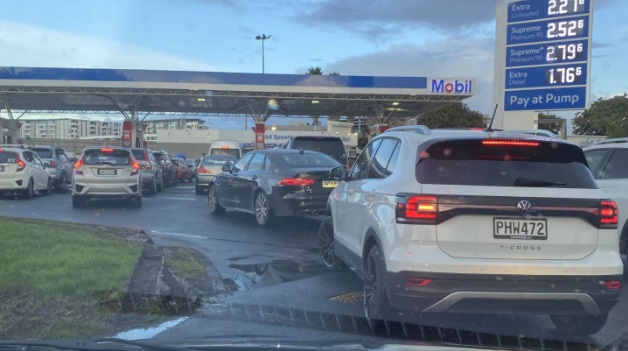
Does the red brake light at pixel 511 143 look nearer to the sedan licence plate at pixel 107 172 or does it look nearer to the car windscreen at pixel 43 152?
the sedan licence plate at pixel 107 172

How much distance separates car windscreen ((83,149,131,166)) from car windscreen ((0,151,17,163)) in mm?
3074

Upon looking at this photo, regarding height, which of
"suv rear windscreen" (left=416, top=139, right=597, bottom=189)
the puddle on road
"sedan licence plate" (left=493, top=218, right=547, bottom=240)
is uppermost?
"suv rear windscreen" (left=416, top=139, right=597, bottom=189)

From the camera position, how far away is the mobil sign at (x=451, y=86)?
108ft

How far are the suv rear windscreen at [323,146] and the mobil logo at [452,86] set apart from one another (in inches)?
634

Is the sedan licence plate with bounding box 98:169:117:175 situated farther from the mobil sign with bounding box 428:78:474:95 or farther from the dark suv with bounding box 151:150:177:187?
the mobil sign with bounding box 428:78:474:95

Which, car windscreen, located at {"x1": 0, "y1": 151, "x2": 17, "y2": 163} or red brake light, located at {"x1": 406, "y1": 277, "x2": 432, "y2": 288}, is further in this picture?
car windscreen, located at {"x1": 0, "y1": 151, "x2": 17, "y2": 163}

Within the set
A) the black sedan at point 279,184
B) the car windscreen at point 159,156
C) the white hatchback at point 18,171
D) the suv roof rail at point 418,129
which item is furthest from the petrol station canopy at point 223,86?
the suv roof rail at point 418,129

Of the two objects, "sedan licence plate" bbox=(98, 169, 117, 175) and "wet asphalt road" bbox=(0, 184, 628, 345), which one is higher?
"sedan licence plate" bbox=(98, 169, 117, 175)

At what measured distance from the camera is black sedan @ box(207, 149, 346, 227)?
11.6 m

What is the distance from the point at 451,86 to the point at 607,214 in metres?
29.1

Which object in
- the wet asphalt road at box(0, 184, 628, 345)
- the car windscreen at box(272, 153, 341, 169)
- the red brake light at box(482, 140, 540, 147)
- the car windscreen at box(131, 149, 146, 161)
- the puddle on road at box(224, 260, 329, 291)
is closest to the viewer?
the red brake light at box(482, 140, 540, 147)

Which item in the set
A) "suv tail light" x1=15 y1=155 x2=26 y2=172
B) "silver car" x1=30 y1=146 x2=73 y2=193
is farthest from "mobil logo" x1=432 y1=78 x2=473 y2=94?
"suv tail light" x1=15 y1=155 x2=26 y2=172

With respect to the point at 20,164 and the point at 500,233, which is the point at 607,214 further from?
the point at 20,164

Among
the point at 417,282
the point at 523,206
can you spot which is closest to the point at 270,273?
the point at 417,282
